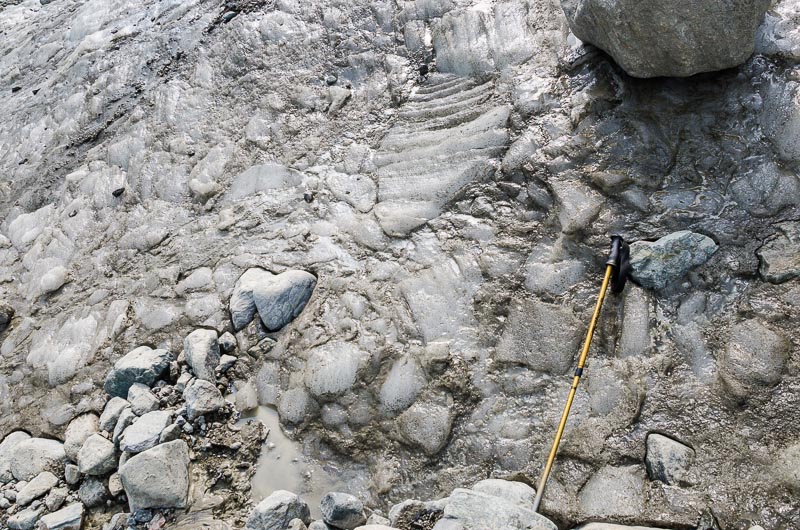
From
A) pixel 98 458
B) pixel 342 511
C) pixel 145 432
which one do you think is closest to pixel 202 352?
pixel 145 432

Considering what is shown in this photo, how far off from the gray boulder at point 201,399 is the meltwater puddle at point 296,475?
1.11 feet

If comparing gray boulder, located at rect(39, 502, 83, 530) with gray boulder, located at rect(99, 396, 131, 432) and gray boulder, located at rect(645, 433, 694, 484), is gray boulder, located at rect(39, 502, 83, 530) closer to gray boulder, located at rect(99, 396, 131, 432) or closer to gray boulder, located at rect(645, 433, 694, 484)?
gray boulder, located at rect(99, 396, 131, 432)

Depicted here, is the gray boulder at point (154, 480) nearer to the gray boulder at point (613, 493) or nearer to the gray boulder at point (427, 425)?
the gray boulder at point (427, 425)

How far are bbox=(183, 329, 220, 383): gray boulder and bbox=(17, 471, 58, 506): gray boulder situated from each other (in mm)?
896

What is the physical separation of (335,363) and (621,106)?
2.25 metres

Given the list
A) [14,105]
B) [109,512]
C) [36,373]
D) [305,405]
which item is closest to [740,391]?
A: [305,405]

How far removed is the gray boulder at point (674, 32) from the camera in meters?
3.28

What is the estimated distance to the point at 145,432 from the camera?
10.6 ft

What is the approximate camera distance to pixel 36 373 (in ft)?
13.1

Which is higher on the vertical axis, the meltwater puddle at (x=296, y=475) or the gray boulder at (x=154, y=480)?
the gray boulder at (x=154, y=480)

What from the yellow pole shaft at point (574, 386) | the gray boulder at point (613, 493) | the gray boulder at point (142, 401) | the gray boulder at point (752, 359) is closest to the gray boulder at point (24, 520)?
the gray boulder at point (142, 401)

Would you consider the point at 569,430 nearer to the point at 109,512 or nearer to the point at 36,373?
the point at 109,512

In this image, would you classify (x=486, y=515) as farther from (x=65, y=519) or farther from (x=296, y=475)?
(x=65, y=519)

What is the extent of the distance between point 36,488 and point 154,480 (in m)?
0.73
